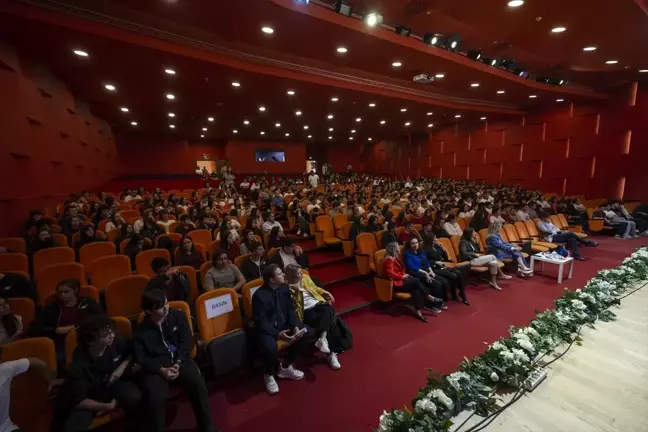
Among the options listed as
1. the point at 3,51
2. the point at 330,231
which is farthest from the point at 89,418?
the point at 3,51

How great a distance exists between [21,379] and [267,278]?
1.72 m

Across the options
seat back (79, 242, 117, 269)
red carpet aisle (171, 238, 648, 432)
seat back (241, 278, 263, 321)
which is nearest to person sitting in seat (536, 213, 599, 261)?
red carpet aisle (171, 238, 648, 432)

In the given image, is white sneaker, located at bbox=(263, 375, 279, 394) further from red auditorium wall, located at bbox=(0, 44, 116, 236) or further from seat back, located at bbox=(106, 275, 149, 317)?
red auditorium wall, located at bbox=(0, 44, 116, 236)

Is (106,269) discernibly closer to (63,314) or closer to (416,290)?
(63,314)

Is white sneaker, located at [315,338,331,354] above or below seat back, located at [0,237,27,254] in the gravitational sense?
below

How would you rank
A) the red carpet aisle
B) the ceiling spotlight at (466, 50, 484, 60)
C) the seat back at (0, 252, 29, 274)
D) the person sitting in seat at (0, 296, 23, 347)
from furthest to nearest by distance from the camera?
the ceiling spotlight at (466, 50, 484, 60), the seat back at (0, 252, 29, 274), the red carpet aisle, the person sitting in seat at (0, 296, 23, 347)

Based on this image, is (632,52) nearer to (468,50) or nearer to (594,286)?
(468,50)

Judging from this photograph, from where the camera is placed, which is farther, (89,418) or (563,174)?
(563,174)

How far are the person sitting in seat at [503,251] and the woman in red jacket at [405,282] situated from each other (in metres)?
2.19

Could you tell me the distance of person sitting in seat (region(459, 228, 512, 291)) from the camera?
16.9ft

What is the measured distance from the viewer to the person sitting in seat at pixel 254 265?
3.80 meters

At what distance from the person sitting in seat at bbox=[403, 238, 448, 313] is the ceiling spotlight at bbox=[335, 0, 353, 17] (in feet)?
13.1

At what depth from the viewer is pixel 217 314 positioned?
2.88 meters

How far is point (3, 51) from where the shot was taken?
523 cm
